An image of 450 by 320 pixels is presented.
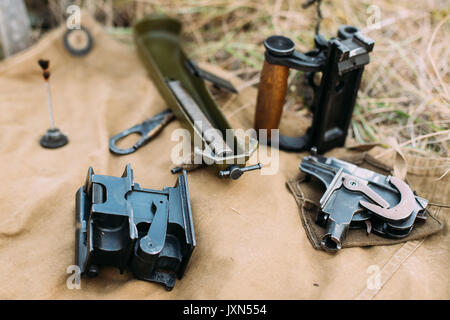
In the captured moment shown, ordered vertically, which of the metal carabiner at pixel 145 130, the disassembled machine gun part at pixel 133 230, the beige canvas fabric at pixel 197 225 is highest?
the disassembled machine gun part at pixel 133 230

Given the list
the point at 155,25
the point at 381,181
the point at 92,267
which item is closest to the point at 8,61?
the point at 155,25

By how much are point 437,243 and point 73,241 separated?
53.0 inches

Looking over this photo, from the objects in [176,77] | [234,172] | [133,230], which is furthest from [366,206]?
[176,77]

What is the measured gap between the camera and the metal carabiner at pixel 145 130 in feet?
6.86

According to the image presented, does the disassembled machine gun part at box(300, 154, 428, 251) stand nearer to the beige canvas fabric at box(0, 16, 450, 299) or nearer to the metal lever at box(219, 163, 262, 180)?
the beige canvas fabric at box(0, 16, 450, 299)

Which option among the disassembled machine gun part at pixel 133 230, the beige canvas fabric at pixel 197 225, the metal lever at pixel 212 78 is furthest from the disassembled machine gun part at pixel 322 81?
the disassembled machine gun part at pixel 133 230

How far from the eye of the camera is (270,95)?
6.80 feet

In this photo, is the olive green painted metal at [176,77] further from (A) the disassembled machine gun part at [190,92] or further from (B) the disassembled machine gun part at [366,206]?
(B) the disassembled machine gun part at [366,206]

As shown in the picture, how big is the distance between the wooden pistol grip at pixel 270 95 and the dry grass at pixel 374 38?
1.33 feet

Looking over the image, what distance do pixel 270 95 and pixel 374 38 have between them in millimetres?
1140

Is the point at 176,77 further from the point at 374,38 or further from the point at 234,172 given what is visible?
the point at 374,38

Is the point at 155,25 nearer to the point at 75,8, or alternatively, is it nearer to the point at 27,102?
the point at 75,8
